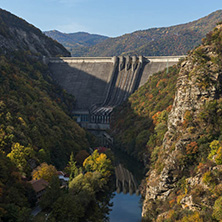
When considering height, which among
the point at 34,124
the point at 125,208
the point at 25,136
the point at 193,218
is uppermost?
the point at 34,124

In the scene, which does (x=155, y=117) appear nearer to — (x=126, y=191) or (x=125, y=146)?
(x=125, y=146)

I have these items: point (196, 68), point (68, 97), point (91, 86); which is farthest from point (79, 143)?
point (91, 86)

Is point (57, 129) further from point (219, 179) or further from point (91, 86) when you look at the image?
point (91, 86)

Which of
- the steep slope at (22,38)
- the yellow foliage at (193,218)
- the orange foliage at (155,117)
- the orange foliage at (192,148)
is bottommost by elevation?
the yellow foliage at (193,218)

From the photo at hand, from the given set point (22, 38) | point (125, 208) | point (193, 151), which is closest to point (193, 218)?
point (193, 151)

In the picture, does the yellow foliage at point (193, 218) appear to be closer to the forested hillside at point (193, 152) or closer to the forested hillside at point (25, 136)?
the forested hillside at point (193, 152)

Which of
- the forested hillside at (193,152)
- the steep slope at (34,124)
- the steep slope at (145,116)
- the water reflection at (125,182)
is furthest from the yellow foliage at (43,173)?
the steep slope at (145,116)
